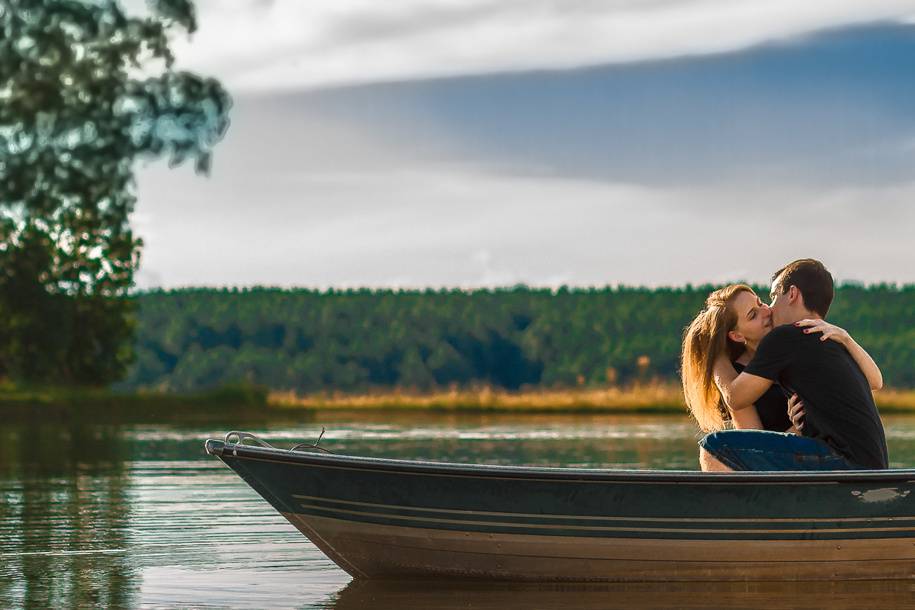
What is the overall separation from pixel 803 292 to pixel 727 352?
552 millimetres

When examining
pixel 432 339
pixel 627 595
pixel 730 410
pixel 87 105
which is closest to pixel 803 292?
pixel 730 410

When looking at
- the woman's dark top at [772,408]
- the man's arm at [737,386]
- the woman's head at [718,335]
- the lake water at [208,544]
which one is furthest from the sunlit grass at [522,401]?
the man's arm at [737,386]

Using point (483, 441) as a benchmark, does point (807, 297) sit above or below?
above

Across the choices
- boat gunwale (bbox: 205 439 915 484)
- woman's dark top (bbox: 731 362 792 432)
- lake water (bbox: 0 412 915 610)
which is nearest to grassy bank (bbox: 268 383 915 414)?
lake water (bbox: 0 412 915 610)

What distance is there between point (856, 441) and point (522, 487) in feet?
5.68

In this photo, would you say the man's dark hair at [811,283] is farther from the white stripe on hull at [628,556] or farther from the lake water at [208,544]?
the lake water at [208,544]

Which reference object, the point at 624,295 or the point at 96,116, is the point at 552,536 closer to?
the point at 96,116

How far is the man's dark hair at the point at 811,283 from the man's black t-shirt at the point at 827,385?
9.1 inches

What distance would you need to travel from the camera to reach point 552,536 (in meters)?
8.02

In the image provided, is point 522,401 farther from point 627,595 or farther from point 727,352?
point 627,595

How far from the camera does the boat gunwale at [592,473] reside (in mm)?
7684

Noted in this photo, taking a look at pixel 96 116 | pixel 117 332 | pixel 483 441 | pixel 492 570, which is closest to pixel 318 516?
pixel 492 570

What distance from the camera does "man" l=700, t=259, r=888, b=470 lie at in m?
7.68

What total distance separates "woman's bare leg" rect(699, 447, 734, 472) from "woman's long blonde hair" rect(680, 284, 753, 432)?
11.8 inches
